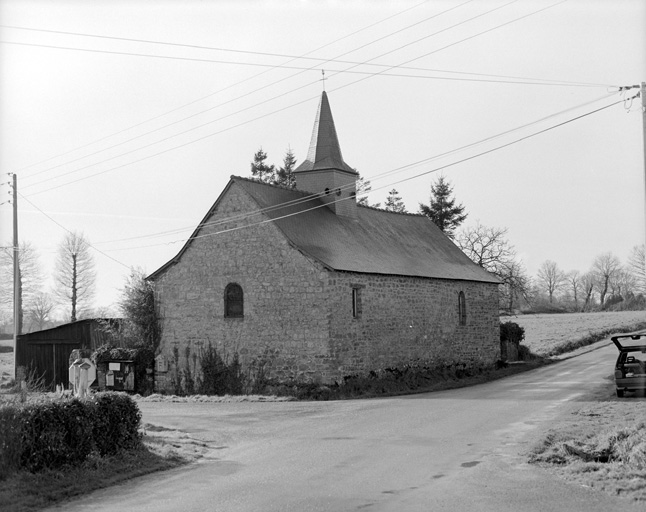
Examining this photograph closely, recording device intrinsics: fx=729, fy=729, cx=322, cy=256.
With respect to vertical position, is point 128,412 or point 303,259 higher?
point 303,259

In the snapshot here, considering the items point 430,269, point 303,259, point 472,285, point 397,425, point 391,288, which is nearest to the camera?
point 397,425

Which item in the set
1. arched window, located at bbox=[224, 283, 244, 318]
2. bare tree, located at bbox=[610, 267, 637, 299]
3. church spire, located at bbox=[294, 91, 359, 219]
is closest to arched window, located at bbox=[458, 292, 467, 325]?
church spire, located at bbox=[294, 91, 359, 219]

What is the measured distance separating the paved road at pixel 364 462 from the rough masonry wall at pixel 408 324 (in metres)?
4.50

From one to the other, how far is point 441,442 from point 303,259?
12.3m

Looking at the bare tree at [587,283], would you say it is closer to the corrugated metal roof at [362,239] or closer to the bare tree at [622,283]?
the bare tree at [622,283]

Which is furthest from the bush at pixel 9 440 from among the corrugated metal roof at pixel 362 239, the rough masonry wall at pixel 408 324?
the corrugated metal roof at pixel 362 239

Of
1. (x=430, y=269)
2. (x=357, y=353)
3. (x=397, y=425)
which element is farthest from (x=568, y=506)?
(x=430, y=269)

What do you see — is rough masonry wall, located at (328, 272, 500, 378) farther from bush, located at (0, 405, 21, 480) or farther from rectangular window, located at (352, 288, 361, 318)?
bush, located at (0, 405, 21, 480)

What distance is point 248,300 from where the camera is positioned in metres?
26.4

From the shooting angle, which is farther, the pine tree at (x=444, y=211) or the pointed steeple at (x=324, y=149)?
the pine tree at (x=444, y=211)

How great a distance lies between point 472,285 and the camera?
34.5m

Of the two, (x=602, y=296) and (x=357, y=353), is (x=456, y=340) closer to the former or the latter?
(x=357, y=353)

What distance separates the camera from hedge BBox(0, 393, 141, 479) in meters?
10.6

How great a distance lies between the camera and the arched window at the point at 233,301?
26.7 m
